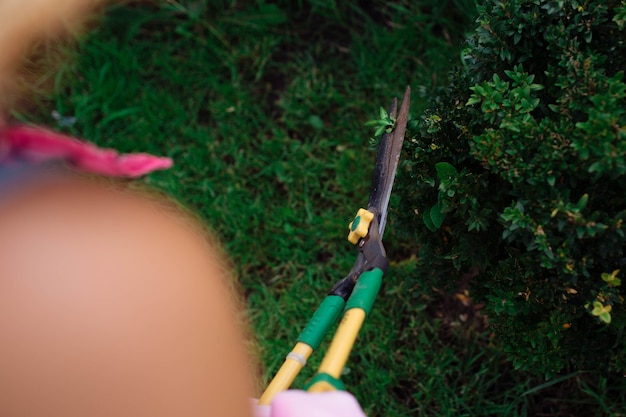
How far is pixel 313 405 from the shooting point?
44.4 inches

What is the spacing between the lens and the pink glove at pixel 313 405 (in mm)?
1112

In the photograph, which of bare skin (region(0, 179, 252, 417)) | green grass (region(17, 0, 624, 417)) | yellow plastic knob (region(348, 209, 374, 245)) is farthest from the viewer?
green grass (region(17, 0, 624, 417))

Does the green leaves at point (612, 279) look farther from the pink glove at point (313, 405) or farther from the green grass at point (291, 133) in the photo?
the green grass at point (291, 133)

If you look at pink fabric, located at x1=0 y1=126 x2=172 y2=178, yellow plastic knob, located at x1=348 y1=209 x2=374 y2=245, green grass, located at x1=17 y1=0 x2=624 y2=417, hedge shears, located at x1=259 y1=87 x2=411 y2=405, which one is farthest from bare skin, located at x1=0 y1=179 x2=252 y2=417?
green grass, located at x1=17 y1=0 x2=624 y2=417

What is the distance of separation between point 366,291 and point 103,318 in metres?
0.64

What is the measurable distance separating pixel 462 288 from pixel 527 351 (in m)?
0.66

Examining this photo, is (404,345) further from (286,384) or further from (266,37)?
(266,37)

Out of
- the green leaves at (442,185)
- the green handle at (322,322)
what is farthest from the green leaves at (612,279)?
the green handle at (322,322)

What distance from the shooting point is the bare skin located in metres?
0.93

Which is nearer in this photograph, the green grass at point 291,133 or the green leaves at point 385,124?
the green leaves at point 385,124

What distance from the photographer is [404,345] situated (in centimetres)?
229

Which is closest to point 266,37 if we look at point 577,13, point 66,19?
point 66,19

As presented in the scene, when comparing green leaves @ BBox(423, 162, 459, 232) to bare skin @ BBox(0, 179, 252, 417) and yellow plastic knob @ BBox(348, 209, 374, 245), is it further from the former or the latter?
bare skin @ BBox(0, 179, 252, 417)

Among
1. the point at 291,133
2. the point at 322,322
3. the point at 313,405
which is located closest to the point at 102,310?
the point at 313,405
